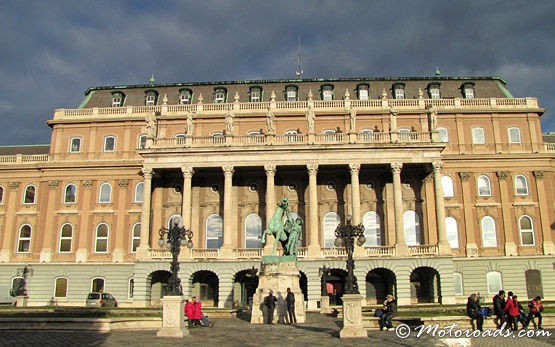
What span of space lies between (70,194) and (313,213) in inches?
1010

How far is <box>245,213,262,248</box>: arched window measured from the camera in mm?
51250

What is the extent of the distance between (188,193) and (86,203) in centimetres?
1257

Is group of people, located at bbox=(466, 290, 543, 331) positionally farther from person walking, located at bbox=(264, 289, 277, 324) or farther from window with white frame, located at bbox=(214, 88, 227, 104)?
window with white frame, located at bbox=(214, 88, 227, 104)

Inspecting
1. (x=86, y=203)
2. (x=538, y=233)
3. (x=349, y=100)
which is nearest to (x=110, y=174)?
(x=86, y=203)

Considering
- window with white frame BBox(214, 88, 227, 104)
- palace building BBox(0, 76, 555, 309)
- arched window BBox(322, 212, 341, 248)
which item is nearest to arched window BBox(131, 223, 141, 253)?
palace building BBox(0, 76, 555, 309)

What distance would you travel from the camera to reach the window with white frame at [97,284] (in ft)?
168

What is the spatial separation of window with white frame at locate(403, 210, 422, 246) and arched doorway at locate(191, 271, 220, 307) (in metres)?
18.7

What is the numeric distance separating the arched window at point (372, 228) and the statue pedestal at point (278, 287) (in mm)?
20080

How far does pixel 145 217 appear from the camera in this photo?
48.1 metres

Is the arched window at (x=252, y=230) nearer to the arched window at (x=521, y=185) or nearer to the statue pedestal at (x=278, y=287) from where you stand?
the statue pedestal at (x=278, y=287)

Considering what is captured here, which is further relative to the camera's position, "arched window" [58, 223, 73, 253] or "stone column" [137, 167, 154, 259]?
"arched window" [58, 223, 73, 253]

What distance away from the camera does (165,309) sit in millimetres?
23281

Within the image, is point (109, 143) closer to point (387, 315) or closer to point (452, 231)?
point (452, 231)

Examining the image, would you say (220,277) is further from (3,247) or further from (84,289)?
(3,247)
